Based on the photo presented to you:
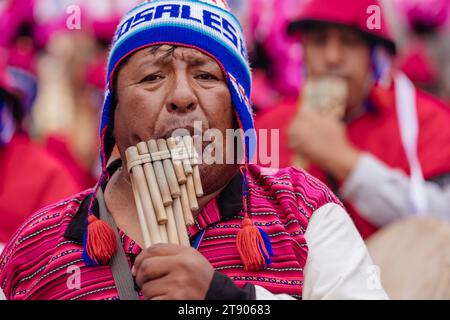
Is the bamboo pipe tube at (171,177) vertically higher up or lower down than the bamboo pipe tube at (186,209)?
higher up

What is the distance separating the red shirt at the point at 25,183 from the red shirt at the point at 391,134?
45.5 inches

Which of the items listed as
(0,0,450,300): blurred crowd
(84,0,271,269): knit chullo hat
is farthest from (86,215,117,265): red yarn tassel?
(0,0,450,300): blurred crowd

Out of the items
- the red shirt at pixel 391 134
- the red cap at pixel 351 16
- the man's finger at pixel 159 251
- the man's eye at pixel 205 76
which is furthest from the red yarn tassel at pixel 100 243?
the red cap at pixel 351 16

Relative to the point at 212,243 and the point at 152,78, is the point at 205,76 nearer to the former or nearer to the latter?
the point at 152,78

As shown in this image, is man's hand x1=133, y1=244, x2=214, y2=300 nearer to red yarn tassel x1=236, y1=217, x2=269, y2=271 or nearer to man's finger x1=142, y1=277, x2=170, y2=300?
man's finger x1=142, y1=277, x2=170, y2=300

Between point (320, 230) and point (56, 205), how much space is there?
784mm

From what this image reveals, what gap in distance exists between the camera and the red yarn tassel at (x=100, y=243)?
2.87m

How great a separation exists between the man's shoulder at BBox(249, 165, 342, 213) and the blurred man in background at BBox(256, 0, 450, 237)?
2403 millimetres

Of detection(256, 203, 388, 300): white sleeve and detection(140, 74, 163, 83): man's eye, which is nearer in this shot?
detection(256, 203, 388, 300): white sleeve

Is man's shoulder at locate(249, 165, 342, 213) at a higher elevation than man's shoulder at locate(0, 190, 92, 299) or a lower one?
higher

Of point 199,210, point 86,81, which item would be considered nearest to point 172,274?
point 199,210

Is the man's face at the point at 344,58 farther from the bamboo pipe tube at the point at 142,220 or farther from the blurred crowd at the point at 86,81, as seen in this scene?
the bamboo pipe tube at the point at 142,220

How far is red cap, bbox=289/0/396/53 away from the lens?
18.7 ft
